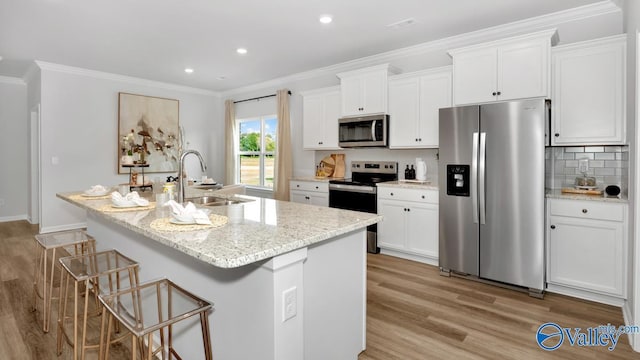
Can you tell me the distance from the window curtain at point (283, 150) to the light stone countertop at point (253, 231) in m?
3.39

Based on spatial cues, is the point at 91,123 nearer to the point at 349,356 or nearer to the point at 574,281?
the point at 349,356

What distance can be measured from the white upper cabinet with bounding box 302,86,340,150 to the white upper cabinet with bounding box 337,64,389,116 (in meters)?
0.23

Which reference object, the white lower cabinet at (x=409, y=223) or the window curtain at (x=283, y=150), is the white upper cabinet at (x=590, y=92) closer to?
the white lower cabinet at (x=409, y=223)

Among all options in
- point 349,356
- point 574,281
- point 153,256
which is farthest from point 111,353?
point 574,281

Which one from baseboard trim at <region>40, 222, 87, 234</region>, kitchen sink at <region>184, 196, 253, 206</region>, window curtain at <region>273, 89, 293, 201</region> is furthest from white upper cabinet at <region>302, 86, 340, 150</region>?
baseboard trim at <region>40, 222, 87, 234</region>

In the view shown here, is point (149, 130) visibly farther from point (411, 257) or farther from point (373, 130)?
point (411, 257)

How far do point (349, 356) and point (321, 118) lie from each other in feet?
12.0

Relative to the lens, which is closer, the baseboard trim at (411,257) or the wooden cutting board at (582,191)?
the wooden cutting board at (582,191)

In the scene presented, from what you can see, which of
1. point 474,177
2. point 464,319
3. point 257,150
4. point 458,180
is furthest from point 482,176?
point 257,150

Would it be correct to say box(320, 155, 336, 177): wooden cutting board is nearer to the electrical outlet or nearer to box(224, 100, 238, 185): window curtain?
box(224, 100, 238, 185): window curtain

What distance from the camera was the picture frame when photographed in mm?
5953

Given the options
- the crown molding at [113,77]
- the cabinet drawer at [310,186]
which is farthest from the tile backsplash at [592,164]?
the crown molding at [113,77]

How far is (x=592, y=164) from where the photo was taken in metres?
3.22

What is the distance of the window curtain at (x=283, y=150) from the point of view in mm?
5789
